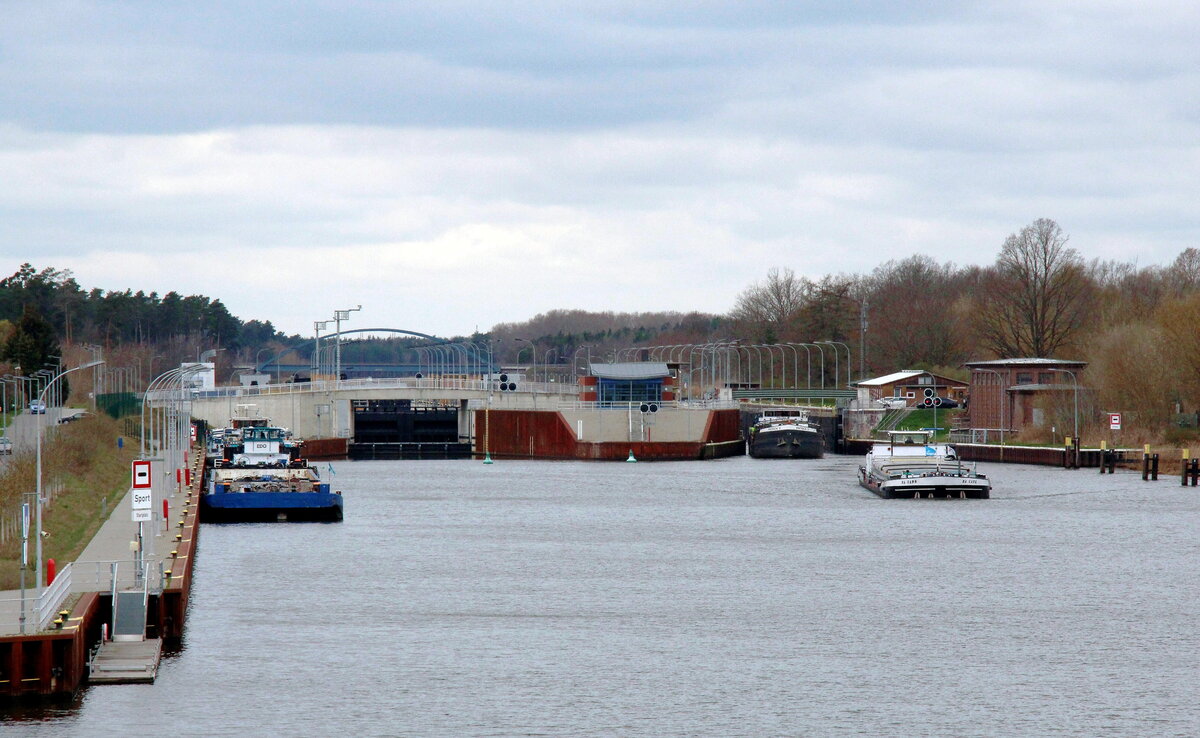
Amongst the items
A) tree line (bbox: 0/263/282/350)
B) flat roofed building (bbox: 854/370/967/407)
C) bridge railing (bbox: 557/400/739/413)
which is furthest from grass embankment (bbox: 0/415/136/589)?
tree line (bbox: 0/263/282/350)

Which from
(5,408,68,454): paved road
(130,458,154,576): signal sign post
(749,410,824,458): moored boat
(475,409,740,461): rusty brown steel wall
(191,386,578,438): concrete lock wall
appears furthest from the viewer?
(191,386,578,438): concrete lock wall

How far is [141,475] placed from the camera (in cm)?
3005

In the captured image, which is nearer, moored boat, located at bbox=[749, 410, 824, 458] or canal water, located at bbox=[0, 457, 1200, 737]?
canal water, located at bbox=[0, 457, 1200, 737]

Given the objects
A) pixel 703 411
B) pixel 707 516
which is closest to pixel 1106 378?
pixel 703 411

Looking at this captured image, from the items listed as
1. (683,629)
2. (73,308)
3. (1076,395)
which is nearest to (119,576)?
(683,629)

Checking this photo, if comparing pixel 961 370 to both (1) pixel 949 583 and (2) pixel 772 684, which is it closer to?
(1) pixel 949 583

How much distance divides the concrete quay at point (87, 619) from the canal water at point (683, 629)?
0.72 metres

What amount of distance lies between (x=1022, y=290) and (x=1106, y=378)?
31.1m

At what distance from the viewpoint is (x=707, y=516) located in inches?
2386

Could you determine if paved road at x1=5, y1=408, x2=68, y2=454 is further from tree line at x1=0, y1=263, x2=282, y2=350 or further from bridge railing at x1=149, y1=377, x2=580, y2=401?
tree line at x1=0, y1=263, x2=282, y2=350

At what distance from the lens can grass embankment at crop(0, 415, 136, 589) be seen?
1443 inches

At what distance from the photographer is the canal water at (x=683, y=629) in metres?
25.1

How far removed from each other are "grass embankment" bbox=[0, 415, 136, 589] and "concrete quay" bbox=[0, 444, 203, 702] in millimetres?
1116

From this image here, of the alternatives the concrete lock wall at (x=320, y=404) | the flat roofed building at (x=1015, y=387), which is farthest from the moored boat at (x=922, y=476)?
the concrete lock wall at (x=320, y=404)
